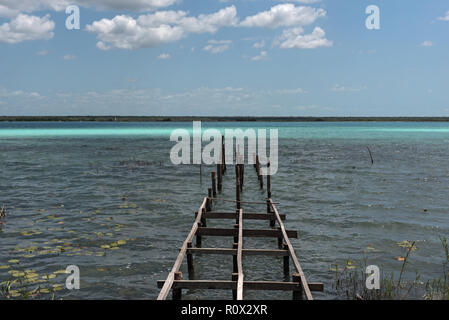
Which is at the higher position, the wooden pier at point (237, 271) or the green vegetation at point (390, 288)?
the wooden pier at point (237, 271)

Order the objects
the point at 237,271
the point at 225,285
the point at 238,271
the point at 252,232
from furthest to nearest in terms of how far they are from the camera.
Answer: the point at 252,232
the point at 237,271
the point at 238,271
the point at 225,285

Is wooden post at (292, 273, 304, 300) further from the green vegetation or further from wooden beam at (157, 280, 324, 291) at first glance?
the green vegetation

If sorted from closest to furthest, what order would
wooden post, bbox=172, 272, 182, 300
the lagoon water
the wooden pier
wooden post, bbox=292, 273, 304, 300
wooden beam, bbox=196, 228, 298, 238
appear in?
the wooden pier → wooden post, bbox=292, 273, 304, 300 → wooden post, bbox=172, 272, 182, 300 → the lagoon water → wooden beam, bbox=196, 228, 298, 238

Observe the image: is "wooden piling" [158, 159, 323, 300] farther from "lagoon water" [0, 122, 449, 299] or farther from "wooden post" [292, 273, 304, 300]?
"lagoon water" [0, 122, 449, 299]

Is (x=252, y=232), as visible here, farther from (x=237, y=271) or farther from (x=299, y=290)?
(x=299, y=290)

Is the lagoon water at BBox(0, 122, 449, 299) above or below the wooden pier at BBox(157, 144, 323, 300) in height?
below

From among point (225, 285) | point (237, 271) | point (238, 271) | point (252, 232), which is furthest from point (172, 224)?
point (225, 285)

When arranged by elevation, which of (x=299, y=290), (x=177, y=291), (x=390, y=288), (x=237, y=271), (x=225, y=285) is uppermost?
(x=225, y=285)

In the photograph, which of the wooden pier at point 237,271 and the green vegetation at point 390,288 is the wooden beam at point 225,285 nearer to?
the wooden pier at point 237,271

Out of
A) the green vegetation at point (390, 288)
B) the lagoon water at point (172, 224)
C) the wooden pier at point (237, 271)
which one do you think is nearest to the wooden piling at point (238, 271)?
the wooden pier at point (237, 271)

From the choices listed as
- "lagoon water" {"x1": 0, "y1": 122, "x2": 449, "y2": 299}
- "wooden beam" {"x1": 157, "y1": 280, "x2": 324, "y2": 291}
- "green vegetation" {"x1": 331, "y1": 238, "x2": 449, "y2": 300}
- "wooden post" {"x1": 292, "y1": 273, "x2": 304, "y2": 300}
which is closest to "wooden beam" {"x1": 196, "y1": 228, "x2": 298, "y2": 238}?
"lagoon water" {"x1": 0, "y1": 122, "x2": 449, "y2": 299}

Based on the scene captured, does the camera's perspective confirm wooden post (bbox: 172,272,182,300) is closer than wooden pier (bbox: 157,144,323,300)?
No

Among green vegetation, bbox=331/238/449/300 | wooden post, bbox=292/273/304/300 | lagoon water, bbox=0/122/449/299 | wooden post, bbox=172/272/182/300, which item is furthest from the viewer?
lagoon water, bbox=0/122/449/299
